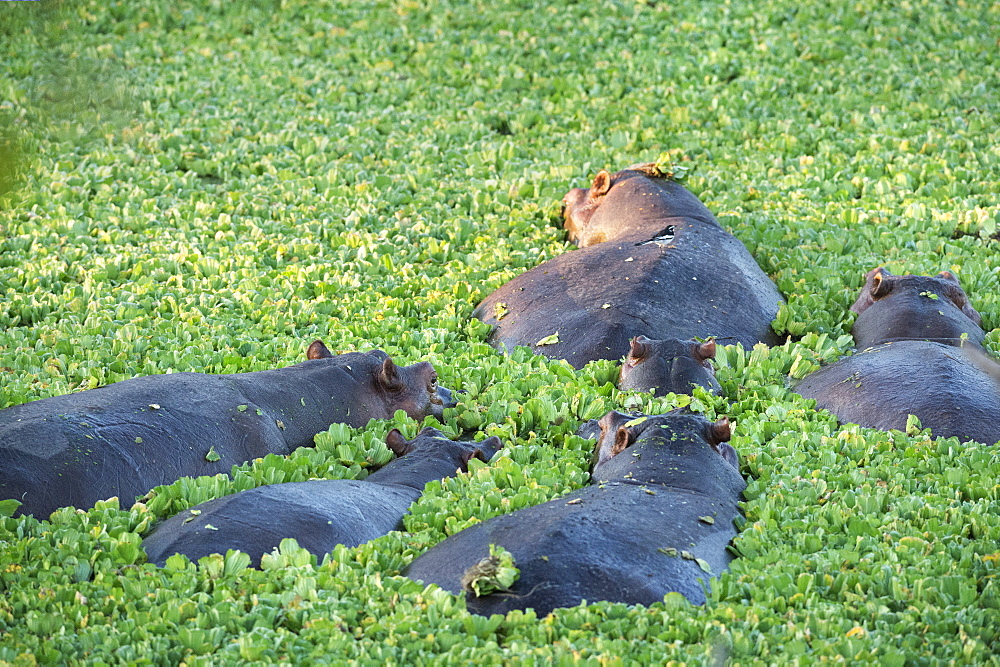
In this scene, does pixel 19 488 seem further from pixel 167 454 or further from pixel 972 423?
pixel 972 423

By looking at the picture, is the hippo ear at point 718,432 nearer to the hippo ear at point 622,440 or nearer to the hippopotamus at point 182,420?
the hippo ear at point 622,440

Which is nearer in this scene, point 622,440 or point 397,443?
point 622,440

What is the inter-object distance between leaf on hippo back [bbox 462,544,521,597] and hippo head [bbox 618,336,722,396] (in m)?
2.31

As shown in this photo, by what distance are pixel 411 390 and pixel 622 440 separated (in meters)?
1.45

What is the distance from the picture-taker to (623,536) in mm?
3904

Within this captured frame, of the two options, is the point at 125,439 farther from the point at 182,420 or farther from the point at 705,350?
the point at 705,350

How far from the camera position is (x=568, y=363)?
6320 mm

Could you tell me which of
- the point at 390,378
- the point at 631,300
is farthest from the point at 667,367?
the point at 390,378

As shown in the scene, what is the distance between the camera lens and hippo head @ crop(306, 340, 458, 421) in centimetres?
586

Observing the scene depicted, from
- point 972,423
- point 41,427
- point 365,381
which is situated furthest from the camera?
point 365,381

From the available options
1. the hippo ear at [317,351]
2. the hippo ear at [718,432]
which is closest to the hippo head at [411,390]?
the hippo ear at [317,351]

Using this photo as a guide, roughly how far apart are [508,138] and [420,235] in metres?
2.56

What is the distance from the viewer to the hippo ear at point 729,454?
4.92 meters

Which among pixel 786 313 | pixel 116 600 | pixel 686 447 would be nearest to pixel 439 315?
pixel 786 313
